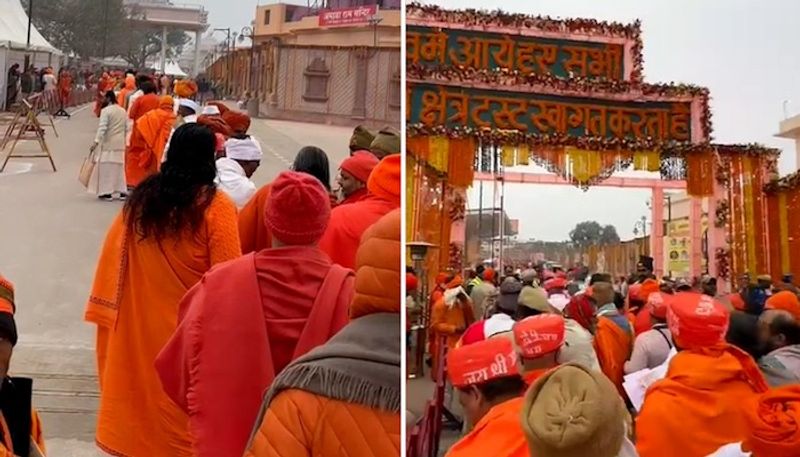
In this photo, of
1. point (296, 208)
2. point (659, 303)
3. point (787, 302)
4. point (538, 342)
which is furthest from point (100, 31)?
point (787, 302)

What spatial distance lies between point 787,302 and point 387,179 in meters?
0.46

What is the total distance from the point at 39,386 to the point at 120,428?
9 cm

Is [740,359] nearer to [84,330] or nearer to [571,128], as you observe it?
[571,128]

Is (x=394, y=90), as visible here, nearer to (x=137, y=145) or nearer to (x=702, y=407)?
(x=137, y=145)

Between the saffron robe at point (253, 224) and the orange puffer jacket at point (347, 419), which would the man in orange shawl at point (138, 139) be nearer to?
the saffron robe at point (253, 224)

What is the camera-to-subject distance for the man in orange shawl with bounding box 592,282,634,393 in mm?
858

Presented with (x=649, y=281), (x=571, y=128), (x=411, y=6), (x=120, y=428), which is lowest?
(x=120, y=428)

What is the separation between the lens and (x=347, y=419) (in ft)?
1.90

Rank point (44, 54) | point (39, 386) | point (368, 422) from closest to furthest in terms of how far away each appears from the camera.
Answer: point (368, 422) < point (39, 386) < point (44, 54)

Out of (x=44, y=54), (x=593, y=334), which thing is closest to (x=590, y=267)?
(x=593, y=334)

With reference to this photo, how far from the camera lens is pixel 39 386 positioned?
0.73 metres

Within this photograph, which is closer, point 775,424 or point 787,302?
point 775,424

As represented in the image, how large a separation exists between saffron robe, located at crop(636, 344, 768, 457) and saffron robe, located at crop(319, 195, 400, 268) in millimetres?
348

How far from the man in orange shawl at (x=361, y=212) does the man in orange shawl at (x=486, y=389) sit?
15 centimetres
